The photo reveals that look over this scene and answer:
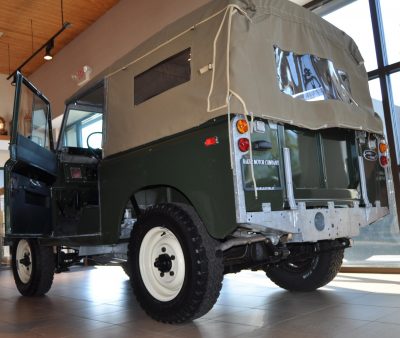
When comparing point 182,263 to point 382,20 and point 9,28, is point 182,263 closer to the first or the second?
point 382,20

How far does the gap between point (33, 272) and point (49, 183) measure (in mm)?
1138

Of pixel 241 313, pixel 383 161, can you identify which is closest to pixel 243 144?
pixel 241 313

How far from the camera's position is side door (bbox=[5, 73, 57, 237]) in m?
4.54

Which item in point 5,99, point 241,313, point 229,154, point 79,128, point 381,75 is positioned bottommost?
point 241,313

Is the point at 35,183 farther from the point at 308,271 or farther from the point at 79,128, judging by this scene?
the point at 308,271

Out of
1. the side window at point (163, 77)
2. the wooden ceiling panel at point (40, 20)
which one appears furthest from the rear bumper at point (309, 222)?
the wooden ceiling panel at point (40, 20)

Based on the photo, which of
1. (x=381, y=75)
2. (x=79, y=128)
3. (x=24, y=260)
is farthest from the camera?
(x=381, y=75)

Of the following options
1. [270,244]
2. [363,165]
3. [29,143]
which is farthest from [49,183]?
[363,165]

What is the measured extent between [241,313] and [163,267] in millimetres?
843

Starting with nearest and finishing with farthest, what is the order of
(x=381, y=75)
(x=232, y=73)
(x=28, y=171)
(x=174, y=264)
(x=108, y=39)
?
(x=232, y=73)
(x=174, y=264)
(x=28, y=171)
(x=381, y=75)
(x=108, y=39)

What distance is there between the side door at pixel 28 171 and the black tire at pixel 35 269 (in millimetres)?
411

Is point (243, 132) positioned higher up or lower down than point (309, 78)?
lower down

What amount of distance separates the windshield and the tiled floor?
70.3 inches

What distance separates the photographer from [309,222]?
3150 millimetres
